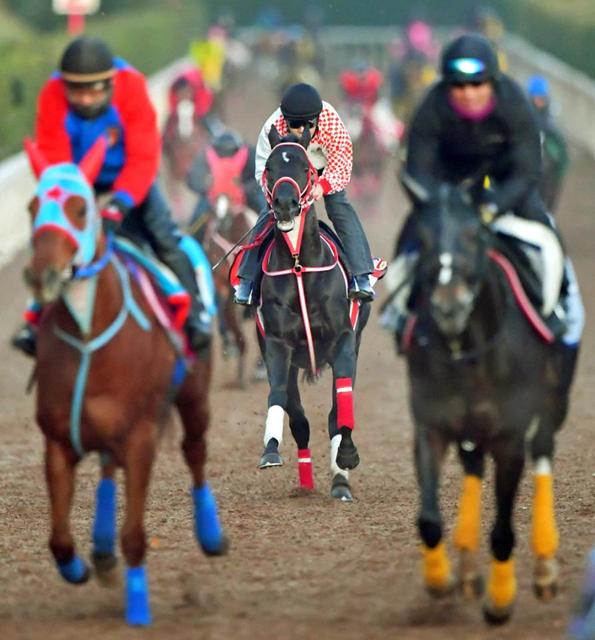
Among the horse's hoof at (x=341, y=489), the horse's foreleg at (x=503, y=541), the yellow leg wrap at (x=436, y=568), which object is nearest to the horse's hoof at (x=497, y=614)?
the horse's foreleg at (x=503, y=541)

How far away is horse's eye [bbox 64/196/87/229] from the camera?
6859 millimetres

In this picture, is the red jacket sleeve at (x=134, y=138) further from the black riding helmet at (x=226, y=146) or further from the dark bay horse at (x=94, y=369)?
the black riding helmet at (x=226, y=146)

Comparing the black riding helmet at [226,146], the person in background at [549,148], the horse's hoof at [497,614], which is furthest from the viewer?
the person in background at [549,148]

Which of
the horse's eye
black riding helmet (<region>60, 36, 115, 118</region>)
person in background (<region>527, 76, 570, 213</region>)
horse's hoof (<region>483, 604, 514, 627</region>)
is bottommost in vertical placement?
person in background (<region>527, 76, 570, 213</region>)

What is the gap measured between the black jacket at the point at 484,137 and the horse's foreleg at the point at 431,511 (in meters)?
1.08

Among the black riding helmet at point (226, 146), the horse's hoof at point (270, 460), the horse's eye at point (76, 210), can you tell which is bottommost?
the black riding helmet at point (226, 146)

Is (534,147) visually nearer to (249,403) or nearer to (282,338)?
(282,338)

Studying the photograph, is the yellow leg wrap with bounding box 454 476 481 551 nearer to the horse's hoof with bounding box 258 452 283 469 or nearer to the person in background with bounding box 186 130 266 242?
the horse's hoof with bounding box 258 452 283 469

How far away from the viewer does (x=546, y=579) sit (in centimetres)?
745

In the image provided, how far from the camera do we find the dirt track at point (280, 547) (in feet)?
24.0

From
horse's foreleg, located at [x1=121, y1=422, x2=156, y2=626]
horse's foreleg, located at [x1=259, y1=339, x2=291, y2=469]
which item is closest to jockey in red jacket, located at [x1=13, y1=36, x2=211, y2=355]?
horse's foreleg, located at [x1=121, y1=422, x2=156, y2=626]

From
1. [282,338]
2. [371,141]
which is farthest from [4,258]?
[282,338]

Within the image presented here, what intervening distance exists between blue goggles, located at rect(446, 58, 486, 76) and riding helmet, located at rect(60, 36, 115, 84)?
4.72 ft

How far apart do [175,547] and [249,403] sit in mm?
5687
